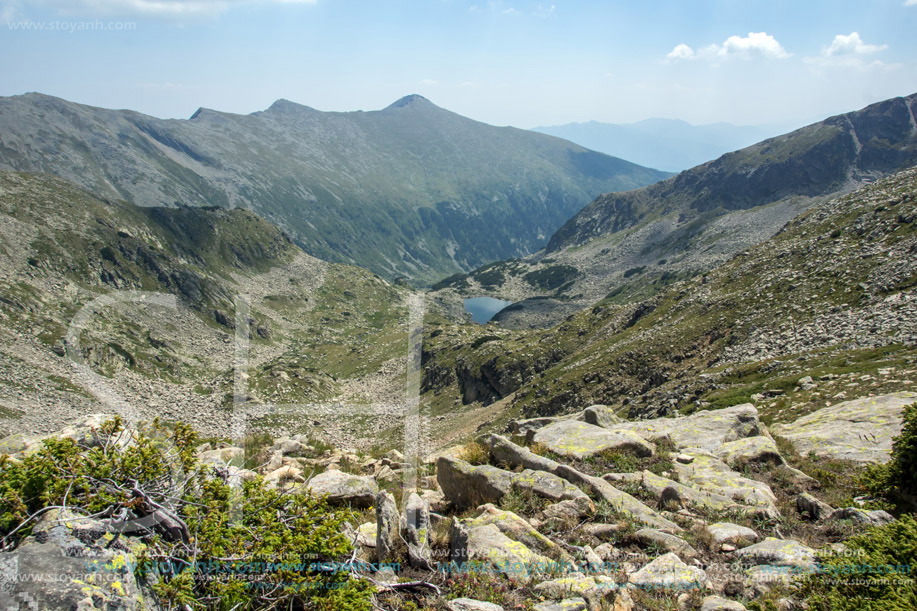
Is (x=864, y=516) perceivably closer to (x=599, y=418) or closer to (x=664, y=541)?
(x=664, y=541)

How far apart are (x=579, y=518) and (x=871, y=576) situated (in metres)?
5.08

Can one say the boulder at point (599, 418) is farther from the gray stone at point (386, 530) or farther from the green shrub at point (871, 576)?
the gray stone at point (386, 530)

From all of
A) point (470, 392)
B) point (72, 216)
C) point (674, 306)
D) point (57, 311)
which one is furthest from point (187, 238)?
point (674, 306)

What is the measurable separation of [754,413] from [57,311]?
10689cm

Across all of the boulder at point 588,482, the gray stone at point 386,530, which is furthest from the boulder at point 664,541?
the gray stone at point 386,530

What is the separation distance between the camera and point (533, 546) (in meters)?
9.22

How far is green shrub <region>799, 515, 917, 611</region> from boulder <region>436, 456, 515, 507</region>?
595 centimetres

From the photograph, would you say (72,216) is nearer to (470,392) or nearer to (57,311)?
(57,311)

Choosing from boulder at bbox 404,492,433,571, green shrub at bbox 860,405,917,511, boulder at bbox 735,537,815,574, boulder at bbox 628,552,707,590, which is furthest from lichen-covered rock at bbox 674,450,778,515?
boulder at bbox 404,492,433,571

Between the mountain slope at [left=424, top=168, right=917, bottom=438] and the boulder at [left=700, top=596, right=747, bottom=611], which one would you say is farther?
the mountain slope at [left=424, top=168, right=917, bottom=438]

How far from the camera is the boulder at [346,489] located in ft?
36.9

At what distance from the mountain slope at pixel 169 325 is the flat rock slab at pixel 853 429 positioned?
4024cm

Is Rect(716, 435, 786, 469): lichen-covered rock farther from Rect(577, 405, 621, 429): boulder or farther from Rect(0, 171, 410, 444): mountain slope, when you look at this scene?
Rect(0, 171, 410, 444): mountain slope

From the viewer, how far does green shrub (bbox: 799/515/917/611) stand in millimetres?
6195
